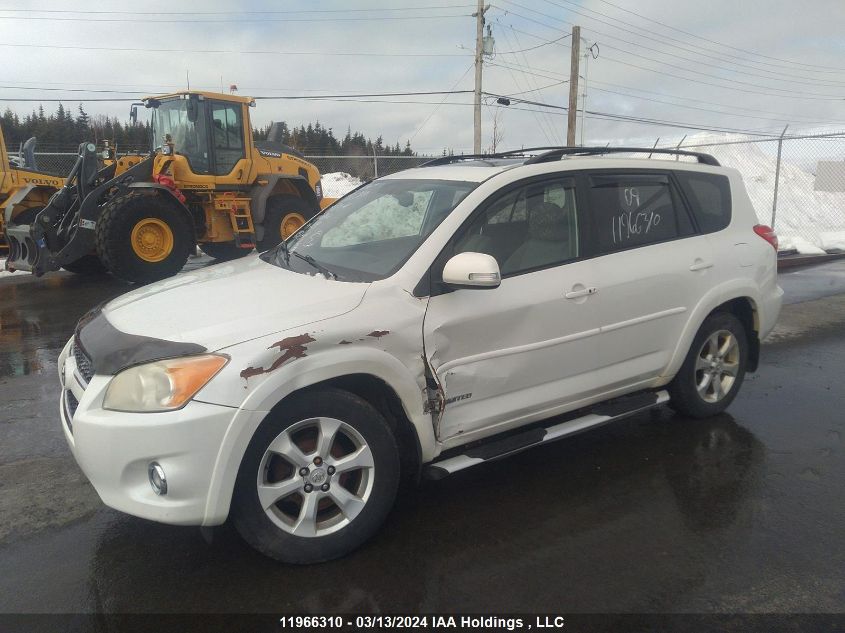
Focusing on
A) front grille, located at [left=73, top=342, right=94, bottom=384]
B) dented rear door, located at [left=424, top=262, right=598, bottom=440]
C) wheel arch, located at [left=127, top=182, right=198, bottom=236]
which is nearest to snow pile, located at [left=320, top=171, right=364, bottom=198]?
wheel arch, located at [left=127, top=182, right=198, bottom=236]

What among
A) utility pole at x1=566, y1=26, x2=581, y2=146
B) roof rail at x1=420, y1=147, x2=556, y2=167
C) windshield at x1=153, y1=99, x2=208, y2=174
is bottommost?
roof rail at x1=420, y1=147, x2=556, y2=167

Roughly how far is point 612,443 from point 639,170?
1736 millimetres

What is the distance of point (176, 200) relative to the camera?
1086cm

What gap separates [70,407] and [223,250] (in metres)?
11.0

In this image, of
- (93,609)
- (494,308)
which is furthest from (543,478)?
(93,609)

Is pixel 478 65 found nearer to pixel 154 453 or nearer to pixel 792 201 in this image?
pixel 792 201

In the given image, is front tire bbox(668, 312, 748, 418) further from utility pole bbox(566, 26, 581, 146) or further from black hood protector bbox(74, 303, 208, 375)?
utility pole bbox(566, 26, 581, 146)

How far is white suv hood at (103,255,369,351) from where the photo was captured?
2836 millimetres

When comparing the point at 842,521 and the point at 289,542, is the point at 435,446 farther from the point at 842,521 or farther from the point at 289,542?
the point at 842,521

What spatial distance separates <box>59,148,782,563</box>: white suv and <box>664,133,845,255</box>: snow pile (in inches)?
384

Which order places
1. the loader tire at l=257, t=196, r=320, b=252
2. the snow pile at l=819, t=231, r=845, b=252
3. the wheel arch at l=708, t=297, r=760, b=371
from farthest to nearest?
the snow pile at l=819, t=231, r=845, b=252, the loader tire at l=257, t=196, r=320, b=252, the wheel arch at l=708, t=297, r=760, b=371

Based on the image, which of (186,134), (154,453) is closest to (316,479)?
(154,453)

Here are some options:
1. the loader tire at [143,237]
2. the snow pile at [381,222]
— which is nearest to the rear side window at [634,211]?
the snow pile at [381,222]

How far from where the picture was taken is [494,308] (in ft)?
11.1
